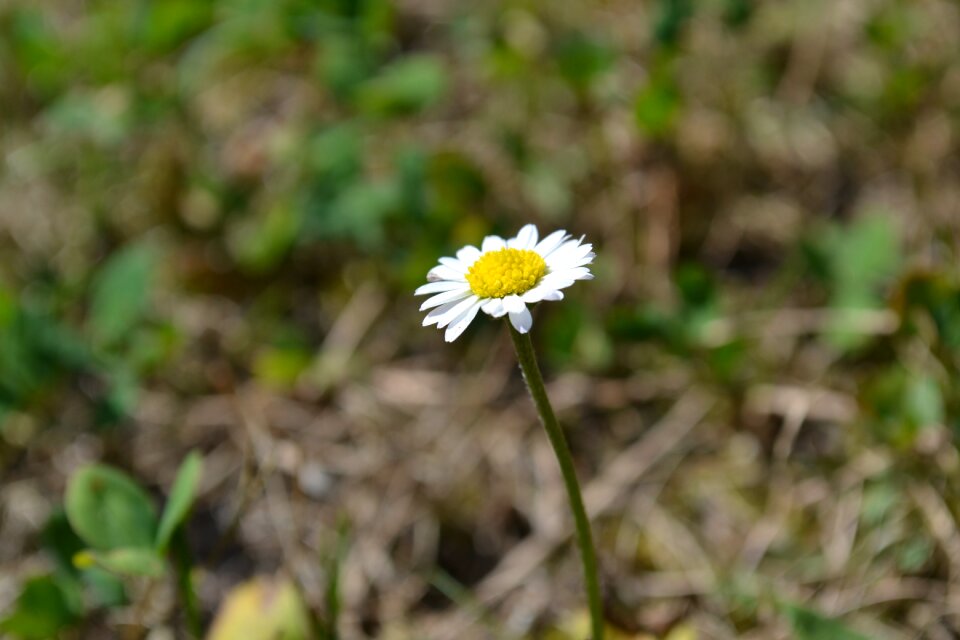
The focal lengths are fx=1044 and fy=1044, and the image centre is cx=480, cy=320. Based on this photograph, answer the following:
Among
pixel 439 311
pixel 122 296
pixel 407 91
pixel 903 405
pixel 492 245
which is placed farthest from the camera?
pixel 407 91

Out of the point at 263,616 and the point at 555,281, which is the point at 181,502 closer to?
the point at 263,616

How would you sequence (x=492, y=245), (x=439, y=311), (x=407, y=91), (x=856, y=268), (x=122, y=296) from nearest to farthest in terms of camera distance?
(x=439, y=311)
(x=492, y=245)
(x=856, y=268)
(x=122, y=296)
(x=407, y=91)

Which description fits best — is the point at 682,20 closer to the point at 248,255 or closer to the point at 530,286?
the point at 248,255

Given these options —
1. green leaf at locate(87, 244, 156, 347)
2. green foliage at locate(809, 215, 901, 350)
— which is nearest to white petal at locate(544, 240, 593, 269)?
green foliage at locate(809, 215, 901, 350)

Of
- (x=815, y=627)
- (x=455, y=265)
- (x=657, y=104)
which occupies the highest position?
(x=657, y=104)

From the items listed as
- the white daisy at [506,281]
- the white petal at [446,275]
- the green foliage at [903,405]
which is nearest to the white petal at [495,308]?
the white daisy at [506,281]

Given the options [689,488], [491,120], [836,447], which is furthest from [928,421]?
[491,120]

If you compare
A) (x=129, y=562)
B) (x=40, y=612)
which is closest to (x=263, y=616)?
(x=129, y=562)
